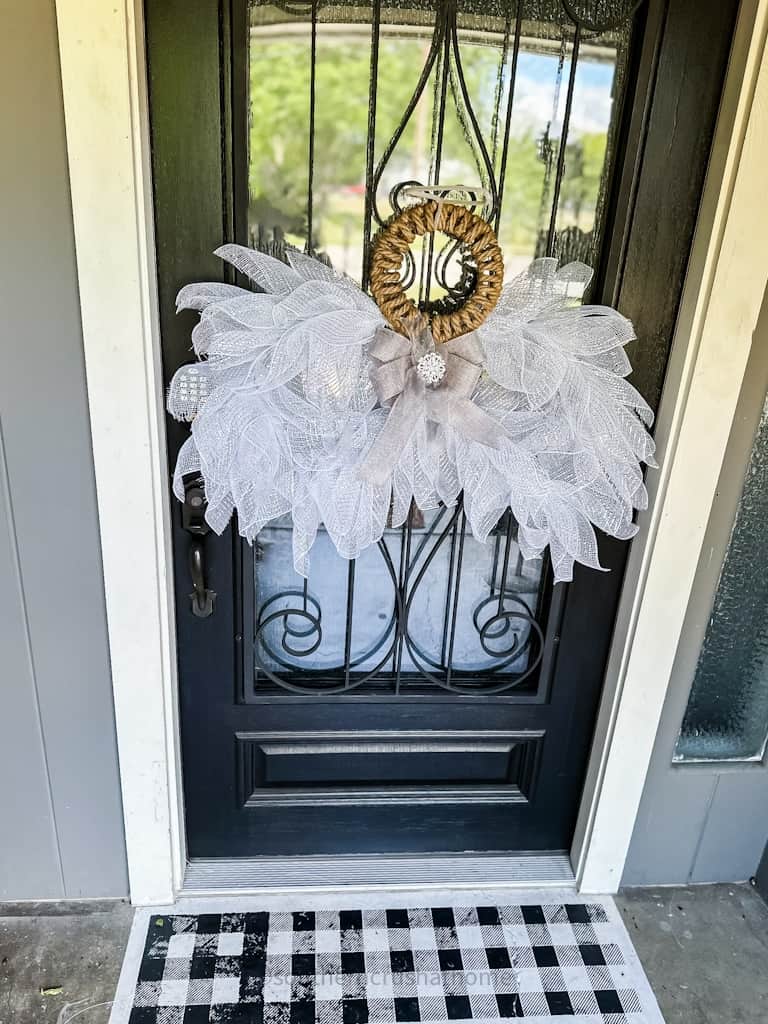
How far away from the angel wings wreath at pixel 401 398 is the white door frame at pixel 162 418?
90 millimetres

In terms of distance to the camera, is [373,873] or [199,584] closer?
[199,584]

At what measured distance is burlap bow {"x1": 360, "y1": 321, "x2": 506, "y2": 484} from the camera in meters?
1.21

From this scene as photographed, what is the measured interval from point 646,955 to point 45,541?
59.1 inches

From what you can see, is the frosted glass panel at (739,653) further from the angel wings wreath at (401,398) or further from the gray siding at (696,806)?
the angel wings wreath at (401,398)

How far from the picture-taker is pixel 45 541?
1.30 metres

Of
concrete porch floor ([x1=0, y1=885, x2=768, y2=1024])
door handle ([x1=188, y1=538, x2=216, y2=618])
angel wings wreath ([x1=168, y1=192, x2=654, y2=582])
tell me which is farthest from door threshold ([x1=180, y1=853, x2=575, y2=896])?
angel wings wreath ([x1=168, y1=192, x2=654, y2=582])

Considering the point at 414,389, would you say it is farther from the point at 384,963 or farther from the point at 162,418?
the point at 384,963

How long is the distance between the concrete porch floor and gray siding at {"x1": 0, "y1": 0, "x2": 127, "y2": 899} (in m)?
0.07

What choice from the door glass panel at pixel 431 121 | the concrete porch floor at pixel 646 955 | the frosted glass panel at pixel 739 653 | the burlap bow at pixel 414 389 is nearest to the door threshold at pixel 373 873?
the concrete porch floor at pixel 646 955

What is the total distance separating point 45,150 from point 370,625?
101 centimetres

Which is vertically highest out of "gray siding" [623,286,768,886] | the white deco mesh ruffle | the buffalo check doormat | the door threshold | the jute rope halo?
the jute rope halo

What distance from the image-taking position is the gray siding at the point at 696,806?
147cm

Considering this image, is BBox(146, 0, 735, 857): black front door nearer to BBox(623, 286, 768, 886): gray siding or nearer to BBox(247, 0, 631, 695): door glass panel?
BBox(247, 0, 631, 695): door glass panel

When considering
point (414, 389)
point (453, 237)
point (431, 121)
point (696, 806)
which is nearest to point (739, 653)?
point (696, 806)
